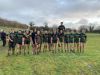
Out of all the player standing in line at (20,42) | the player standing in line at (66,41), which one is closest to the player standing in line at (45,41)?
the player standing in line at (66,41)

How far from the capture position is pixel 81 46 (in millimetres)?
39750

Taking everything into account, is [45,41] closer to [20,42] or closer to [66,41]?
[66,41]

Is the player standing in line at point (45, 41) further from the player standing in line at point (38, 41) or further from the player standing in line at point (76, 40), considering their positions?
the player standing in line at point (76, 40)

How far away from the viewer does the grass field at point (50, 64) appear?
29.6 meters

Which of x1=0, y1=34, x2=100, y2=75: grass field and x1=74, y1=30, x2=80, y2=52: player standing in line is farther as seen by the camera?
x1=74, y1=30, x2=80, y2=52: player standing in line

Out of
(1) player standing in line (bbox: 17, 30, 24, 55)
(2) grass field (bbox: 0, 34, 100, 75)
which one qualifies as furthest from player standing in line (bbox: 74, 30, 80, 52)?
(1) player standing in line (bbox: 17, 30, 24, 55)

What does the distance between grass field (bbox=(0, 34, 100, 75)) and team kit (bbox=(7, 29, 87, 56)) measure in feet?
3.91

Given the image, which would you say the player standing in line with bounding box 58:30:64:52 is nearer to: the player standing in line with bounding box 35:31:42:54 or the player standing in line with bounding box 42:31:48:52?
the player standing in line with bounding box 42:31:48:52

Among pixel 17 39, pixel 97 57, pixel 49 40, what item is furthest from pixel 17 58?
pixel 97 57

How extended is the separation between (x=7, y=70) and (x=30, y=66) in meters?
2.51

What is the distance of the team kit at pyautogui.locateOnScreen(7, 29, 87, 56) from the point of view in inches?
1433

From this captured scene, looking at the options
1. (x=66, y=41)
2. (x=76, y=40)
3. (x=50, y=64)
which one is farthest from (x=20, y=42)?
(x=76, y=40)

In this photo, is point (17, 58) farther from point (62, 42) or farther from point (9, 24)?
point (9, 24)

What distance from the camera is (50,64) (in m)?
32.3
